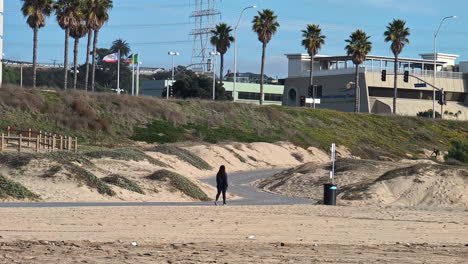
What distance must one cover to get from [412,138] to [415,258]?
258 ft

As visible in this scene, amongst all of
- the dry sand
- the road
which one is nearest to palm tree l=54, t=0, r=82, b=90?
the road

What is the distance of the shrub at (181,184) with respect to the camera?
36.8 m

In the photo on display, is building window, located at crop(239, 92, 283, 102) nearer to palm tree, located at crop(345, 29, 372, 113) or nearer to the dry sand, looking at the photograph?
palm tree, located at crop(345, 29, 372, 113)

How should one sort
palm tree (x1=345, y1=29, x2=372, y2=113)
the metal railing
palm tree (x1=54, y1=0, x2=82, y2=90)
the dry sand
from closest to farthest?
the dry sand < palm tree (x1=54, y1=0, x2=82, y2=90) < palm tree (x1=345, y1=29, x2=372, y2=113) < the metal railing

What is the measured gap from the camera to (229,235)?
71.6 feet

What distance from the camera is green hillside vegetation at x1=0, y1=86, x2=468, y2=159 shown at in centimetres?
7056

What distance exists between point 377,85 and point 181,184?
81.9 meters

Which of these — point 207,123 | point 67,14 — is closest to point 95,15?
point 67,14

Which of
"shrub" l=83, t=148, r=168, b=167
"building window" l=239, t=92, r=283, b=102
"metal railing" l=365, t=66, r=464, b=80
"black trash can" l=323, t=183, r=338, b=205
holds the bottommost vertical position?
"black trash can" l=323, t=183, r=338, b=205

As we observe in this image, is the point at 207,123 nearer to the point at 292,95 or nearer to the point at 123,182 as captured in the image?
the point at 123,182

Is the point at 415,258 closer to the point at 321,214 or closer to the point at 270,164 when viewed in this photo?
the point at 321,214

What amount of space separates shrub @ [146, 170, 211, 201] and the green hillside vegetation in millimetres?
28759

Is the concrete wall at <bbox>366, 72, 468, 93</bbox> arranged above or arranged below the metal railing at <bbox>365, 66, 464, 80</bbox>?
below

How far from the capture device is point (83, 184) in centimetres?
3375
